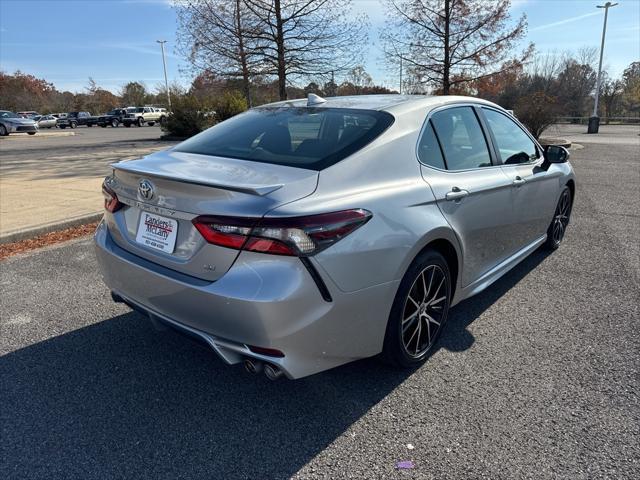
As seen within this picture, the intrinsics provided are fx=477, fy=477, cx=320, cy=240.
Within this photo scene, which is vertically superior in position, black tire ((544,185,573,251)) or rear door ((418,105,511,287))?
rear door ((418,105,511,287))

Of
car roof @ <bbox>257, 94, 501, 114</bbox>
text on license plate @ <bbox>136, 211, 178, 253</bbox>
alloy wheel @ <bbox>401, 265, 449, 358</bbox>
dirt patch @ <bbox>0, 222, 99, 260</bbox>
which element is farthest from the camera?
dirt patch @ <bbox>0, 222, 99, 260</bbox>

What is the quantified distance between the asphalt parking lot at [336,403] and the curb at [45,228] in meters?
2.13

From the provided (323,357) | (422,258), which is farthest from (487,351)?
(323,357)

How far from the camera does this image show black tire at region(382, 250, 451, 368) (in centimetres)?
Result: 267

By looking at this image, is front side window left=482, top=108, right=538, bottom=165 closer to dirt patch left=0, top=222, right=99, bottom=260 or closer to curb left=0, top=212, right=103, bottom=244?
dirt patch left=0, top=222, right=99, bottom=260

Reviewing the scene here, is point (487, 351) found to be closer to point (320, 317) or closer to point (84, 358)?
point (320, 317)

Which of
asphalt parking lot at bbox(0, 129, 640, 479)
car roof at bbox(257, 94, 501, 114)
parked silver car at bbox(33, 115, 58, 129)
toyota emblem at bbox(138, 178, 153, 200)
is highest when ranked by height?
parked silver car at bbox(33, 115, 58, 129)

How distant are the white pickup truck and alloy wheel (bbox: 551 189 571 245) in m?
45.8

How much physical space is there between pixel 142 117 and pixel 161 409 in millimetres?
50356

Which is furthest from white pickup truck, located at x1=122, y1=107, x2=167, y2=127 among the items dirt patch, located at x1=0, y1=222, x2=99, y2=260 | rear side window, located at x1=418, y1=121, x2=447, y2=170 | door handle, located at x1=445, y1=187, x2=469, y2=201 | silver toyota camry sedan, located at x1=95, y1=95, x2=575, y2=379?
door handle, located at x1=445, y1=187, x2=469, y2=201

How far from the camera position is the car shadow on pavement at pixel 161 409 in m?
2.25

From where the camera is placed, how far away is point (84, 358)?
3168 millimetres

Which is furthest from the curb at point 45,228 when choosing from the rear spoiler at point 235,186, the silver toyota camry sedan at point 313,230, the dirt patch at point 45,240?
the rear spoiler at point 235,186

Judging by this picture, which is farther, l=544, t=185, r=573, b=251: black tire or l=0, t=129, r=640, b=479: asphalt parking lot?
l=544, t=185, r=573, b=251: black tire
